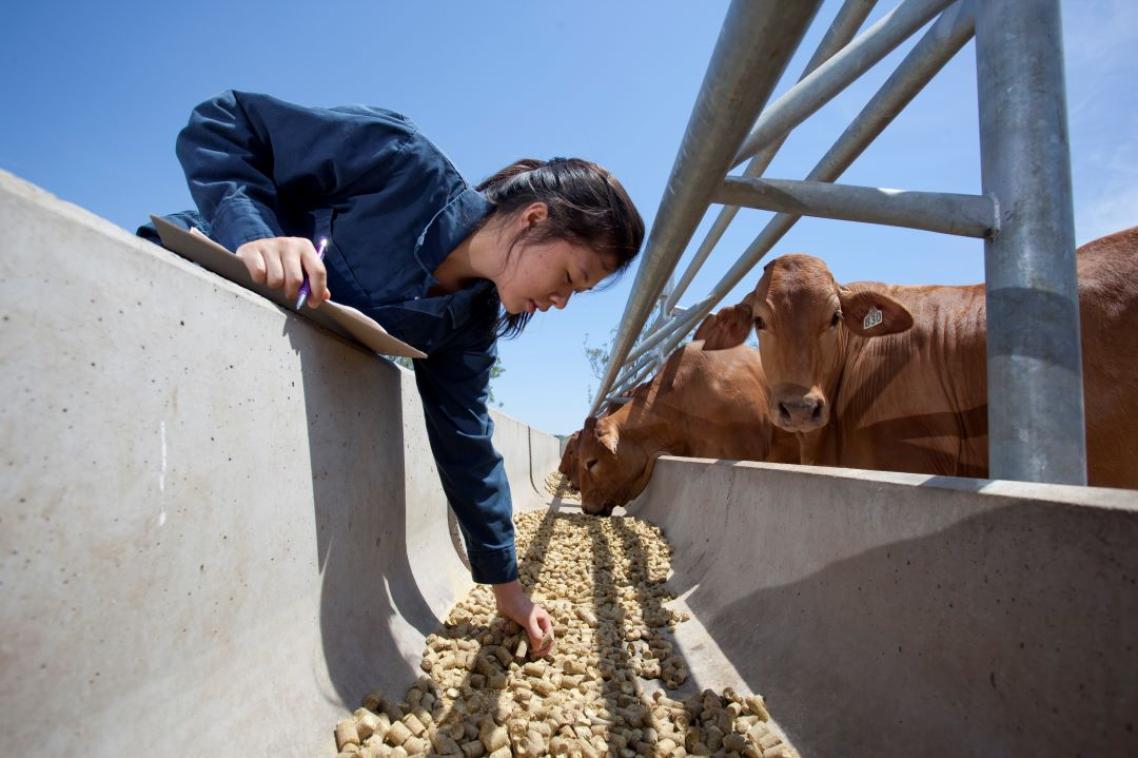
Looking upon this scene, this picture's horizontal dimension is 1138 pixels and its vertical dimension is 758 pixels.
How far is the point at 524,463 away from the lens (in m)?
8.37

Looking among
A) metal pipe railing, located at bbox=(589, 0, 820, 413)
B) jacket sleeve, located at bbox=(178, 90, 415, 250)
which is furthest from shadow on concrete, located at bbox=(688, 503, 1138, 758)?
jacket sleeve, located at bbox=(178, 90, 415, 250)

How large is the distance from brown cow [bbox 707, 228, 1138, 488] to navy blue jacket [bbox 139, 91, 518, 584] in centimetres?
201

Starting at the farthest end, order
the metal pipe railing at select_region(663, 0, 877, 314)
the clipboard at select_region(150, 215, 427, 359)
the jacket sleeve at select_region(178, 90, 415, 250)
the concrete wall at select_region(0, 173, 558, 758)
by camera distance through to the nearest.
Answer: the metal pipe railing at select_region(663, 0, 877, 314)
the jacket sleeve at select_region(178, 90, 415, 250)
the clipboard at select_region(150, 215, 427, 359)
the concrete wall at select_region(0, 173, 558, 758)

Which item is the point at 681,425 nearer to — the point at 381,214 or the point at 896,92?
the point at 896,92

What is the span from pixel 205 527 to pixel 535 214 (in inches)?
42.8

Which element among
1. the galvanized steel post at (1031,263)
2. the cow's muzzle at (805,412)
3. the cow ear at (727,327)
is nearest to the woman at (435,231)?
the galvanized steel post at (1031,263)

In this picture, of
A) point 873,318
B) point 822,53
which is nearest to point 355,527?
point 822,53

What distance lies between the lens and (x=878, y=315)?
10.1 ft

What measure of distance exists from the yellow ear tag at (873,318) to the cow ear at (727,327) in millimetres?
861

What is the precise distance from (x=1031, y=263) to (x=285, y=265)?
1377 millimetres

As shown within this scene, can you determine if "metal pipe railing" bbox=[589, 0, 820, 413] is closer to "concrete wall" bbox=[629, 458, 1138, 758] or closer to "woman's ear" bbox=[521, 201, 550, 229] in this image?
"woman's ear" bbox=[521, 201, 550, 229]

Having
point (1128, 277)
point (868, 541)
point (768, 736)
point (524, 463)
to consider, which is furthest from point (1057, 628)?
point (524, 463)

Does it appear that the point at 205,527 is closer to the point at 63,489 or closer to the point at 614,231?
the point at 63,489

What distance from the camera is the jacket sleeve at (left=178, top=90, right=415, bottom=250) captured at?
1442mm
